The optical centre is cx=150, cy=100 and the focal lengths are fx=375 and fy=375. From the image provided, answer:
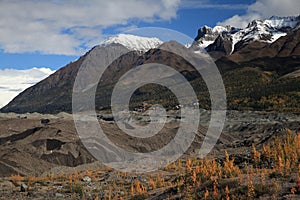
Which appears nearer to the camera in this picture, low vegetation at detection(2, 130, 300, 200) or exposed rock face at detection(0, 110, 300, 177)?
low vegetation at detection(2, 130, 300, 200)

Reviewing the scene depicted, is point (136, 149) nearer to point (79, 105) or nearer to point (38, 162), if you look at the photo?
point (38, 162)

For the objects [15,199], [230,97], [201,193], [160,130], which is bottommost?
[15,199]

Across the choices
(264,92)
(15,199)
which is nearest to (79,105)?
(264,92)

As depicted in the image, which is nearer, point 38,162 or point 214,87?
point 38,162

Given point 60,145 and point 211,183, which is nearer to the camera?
point 211,183

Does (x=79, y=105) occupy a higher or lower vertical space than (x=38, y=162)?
higher

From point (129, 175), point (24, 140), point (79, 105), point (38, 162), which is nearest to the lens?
point (129, 175)

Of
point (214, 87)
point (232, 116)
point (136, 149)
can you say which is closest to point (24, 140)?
point (136, 149)

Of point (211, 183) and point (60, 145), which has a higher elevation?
point (60, 145)

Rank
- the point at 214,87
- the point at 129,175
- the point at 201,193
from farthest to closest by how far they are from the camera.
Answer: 1. the point at 214,87
2. the point at 129,175
3. the point at 201,193

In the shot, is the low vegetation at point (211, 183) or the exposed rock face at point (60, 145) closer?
the low vegetation at point (211, 183)
